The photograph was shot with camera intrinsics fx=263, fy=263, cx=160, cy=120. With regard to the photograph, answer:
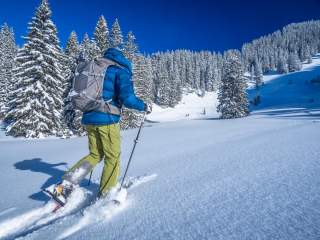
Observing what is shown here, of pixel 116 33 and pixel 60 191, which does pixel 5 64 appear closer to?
pixel 116 33

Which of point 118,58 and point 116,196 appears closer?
point 116,196

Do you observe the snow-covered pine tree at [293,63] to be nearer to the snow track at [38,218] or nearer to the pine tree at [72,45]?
the pine tree at [72,45]

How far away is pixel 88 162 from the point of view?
11.8 feet

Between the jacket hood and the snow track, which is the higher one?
the jacket hood

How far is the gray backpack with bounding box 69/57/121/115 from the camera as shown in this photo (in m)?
3.46

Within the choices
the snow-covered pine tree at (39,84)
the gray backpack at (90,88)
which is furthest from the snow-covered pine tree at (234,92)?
the gray backpack at (90,88)

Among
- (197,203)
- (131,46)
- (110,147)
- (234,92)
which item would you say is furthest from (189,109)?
(197,203)

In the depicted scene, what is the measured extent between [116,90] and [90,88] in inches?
14.1

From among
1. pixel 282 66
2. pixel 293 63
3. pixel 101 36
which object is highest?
pixel 293 63

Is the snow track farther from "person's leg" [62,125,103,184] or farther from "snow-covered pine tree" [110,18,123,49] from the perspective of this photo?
"snow-covered pine tree" [110,18,123,49]

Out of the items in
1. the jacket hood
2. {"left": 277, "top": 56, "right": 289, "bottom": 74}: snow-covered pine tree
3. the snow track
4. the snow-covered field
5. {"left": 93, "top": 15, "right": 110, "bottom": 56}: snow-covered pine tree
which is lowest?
the snow track

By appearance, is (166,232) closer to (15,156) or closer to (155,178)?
(155,178)

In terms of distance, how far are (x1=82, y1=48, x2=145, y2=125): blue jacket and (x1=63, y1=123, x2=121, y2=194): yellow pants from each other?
0.34ft

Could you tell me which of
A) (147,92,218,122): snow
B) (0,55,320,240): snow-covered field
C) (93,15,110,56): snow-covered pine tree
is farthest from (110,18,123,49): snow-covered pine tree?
(0,55,320,240): snow-covered field
